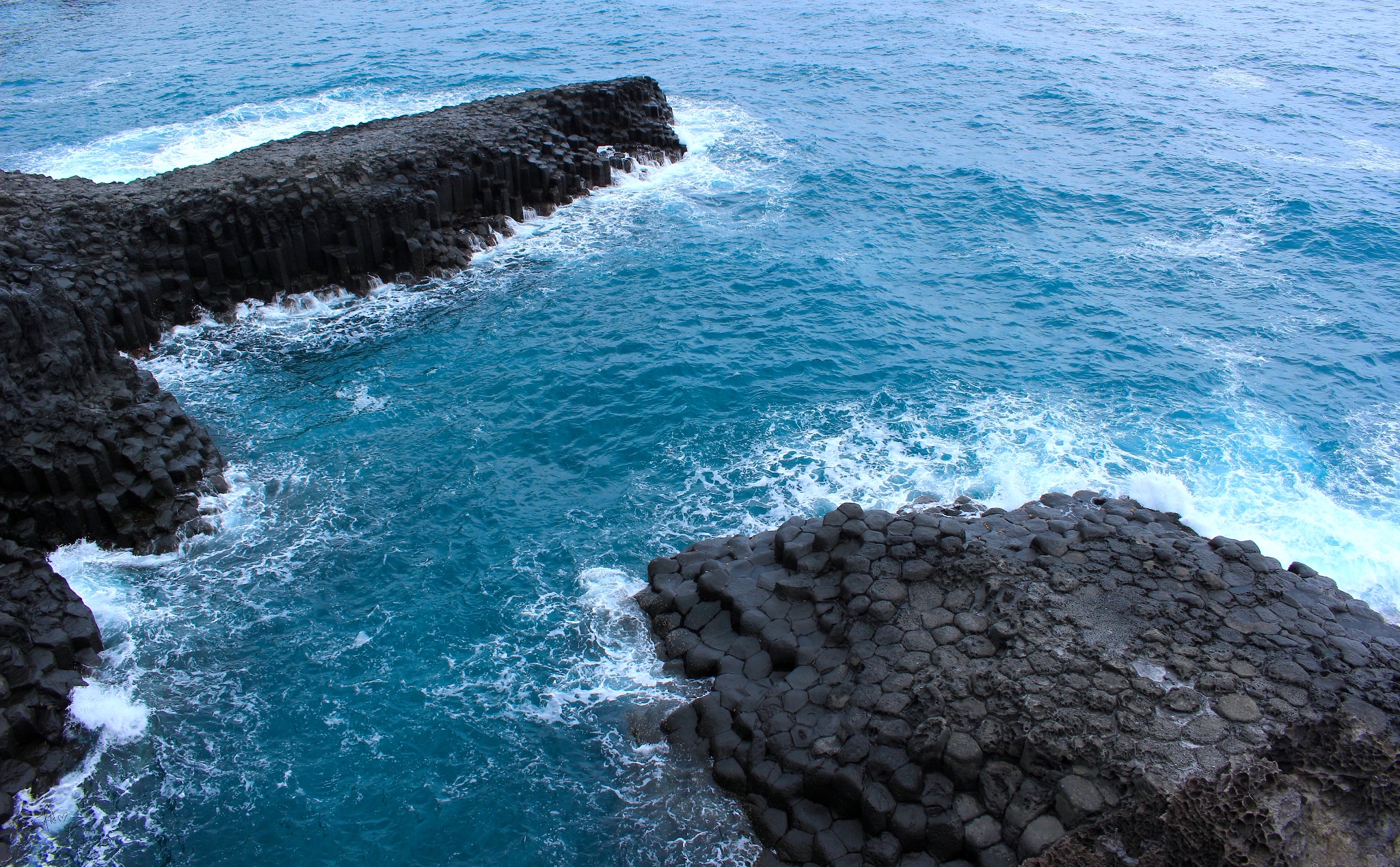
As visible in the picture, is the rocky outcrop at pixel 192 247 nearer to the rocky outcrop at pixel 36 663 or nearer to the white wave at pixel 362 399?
the rocky outcrop at pixel 36 663

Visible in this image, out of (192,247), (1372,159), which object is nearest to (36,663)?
(192,247)

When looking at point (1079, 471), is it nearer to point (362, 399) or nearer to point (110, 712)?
point (362, 399)

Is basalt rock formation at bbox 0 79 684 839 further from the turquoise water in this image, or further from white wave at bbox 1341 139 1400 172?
white wave at bbox 1341 139 1400 172

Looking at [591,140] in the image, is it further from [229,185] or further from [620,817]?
[620,817]

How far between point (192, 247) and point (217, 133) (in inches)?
785

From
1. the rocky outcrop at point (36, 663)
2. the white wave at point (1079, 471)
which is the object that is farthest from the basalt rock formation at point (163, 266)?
the white wave at point (1079, 471)

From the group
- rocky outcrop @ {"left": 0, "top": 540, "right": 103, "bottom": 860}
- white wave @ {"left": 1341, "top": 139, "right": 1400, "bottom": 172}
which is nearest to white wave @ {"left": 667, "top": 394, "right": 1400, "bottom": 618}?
rocky outcrop @ {"left": 0, "top": 540, "right": 103, "bottom": 860}

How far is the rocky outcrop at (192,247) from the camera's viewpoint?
19297 mm

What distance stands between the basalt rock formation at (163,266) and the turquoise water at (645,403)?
95cm

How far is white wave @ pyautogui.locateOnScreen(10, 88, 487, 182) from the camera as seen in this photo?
38344 millimetres

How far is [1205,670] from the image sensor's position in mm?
13781

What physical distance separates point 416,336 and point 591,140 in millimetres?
17327

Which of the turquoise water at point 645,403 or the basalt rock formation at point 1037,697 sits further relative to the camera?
the turquoise water at point 645,403

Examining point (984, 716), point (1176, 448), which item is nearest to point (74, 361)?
point (984, 716)
